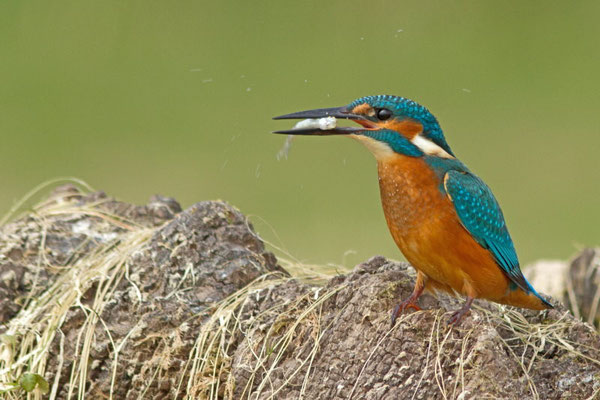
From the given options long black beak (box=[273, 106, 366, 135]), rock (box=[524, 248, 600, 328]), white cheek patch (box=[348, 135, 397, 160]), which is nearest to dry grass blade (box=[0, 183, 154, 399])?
long black beak (box=[273, 106, 366, 135])

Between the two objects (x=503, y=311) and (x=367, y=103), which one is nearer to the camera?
(x=367, y=103)

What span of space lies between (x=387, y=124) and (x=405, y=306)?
63cm

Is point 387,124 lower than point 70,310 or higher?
higher

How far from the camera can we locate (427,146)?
3.22 meters

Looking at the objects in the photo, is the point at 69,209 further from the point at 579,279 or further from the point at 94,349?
the point at 579,279

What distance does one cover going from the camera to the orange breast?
309 cm

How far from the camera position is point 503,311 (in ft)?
11.6

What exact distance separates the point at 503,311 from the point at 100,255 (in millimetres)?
1753

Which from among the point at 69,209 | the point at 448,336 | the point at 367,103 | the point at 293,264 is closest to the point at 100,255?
the point at 69,209

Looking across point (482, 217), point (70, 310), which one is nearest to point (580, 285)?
point (482, 217)

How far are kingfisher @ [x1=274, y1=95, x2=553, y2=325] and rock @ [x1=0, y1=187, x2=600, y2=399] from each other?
129 millimetres

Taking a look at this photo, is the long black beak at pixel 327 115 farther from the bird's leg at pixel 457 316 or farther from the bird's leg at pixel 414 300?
the bird's leg at pixel 457 316

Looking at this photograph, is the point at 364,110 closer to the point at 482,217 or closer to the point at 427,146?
the point at 427,146

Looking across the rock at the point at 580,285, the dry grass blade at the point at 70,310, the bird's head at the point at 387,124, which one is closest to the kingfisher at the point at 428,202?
the bird's head at the point at 387,124
